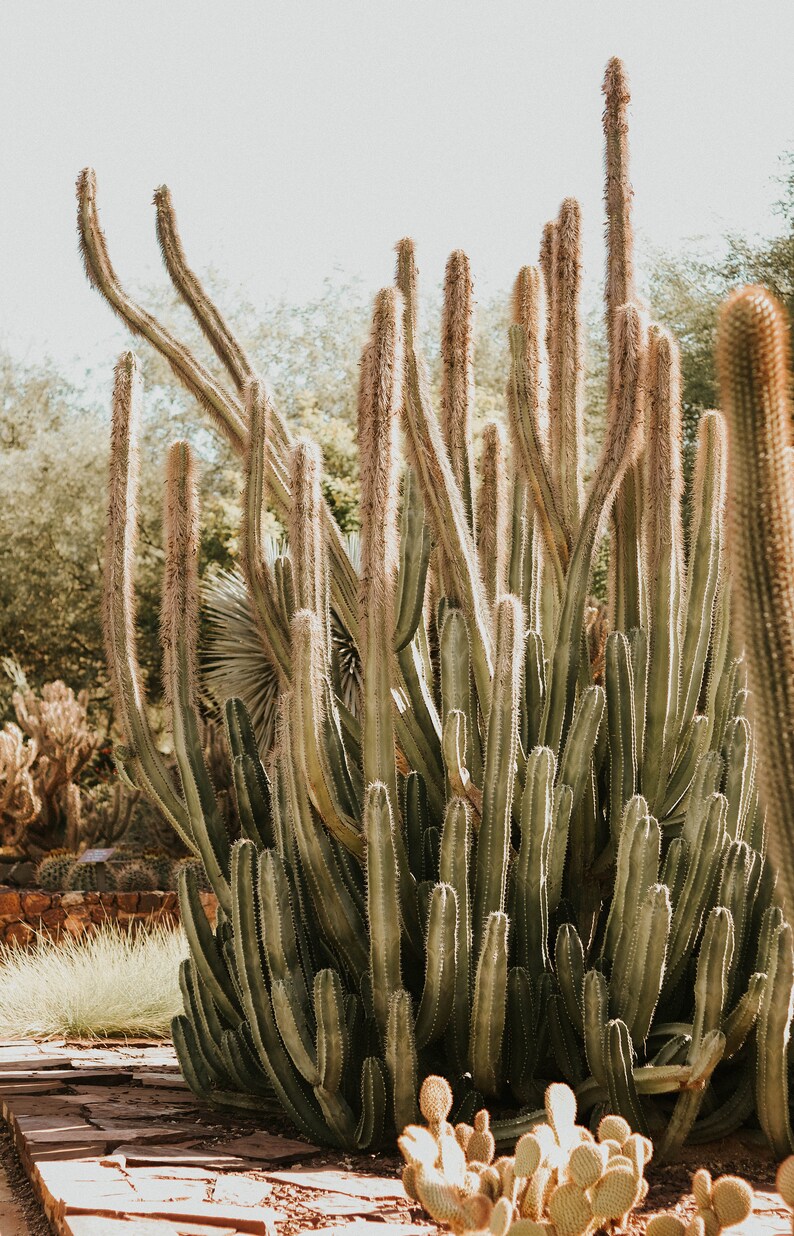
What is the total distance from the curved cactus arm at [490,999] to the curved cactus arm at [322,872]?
1.60 ft

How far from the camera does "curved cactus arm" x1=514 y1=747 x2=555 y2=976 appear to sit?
12.7 feet

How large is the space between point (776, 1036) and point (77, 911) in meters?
7.44

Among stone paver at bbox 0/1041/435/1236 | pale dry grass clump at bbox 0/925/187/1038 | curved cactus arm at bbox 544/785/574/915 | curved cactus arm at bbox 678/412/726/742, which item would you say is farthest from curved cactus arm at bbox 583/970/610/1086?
pale dry grass clump at bbox 0/925/187/1038

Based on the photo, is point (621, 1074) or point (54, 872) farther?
point (54, 872)

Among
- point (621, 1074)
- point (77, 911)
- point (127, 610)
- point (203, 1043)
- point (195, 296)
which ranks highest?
point (195, 296)

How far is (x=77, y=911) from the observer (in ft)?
33.2

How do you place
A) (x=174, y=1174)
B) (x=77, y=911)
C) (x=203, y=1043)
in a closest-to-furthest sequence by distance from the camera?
(x=174, y=1174) < (x=203, y=1043) < (x=77, y=911)

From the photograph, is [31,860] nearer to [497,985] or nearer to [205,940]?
[205,940]

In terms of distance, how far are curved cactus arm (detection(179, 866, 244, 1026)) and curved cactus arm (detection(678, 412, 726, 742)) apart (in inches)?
69.9

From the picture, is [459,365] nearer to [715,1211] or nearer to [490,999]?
[490,999]

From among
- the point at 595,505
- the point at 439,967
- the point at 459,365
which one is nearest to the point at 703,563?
the point at 595,505

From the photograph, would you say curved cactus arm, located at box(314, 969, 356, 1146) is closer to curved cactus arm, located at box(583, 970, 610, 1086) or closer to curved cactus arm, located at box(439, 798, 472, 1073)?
curved cactus arm, located at box(439, 798, 472, 1073)

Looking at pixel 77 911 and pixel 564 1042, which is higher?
pixel 564 1042

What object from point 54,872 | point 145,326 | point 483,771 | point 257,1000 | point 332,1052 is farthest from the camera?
point 54,872
